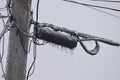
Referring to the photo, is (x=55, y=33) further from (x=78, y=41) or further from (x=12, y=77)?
(x=12, y=77)

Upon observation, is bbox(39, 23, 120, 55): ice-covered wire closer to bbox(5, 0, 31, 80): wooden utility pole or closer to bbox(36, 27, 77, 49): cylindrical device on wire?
bbox(36, 27, 77, 49): cylindrical device on wire

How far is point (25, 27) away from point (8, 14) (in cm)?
47

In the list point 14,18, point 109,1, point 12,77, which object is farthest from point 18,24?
point 109,1

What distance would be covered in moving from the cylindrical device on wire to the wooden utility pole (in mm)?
425

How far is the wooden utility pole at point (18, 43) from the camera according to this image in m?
6.19

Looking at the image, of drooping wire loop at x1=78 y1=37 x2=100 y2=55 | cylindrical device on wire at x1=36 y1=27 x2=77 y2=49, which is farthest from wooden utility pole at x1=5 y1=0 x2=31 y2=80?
drooping wire loop at x1=78 y1=37 x2=100 y2=55

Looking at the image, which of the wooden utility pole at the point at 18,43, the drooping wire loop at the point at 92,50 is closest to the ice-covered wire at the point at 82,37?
the drooping wire loop at the point at 92,50

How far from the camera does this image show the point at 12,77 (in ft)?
20.2

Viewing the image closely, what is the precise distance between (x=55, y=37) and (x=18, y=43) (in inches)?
36.5

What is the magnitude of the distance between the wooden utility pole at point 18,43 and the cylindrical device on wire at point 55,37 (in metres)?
0.43

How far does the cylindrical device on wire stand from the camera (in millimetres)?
6773

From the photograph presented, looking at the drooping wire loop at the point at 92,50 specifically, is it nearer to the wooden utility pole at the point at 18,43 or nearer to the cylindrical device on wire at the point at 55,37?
the cylindrical device on wire at the point at 55,37

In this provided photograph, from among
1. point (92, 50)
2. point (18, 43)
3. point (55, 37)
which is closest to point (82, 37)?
point (92, 50)

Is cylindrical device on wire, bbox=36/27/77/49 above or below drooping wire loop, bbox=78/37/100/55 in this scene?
above
